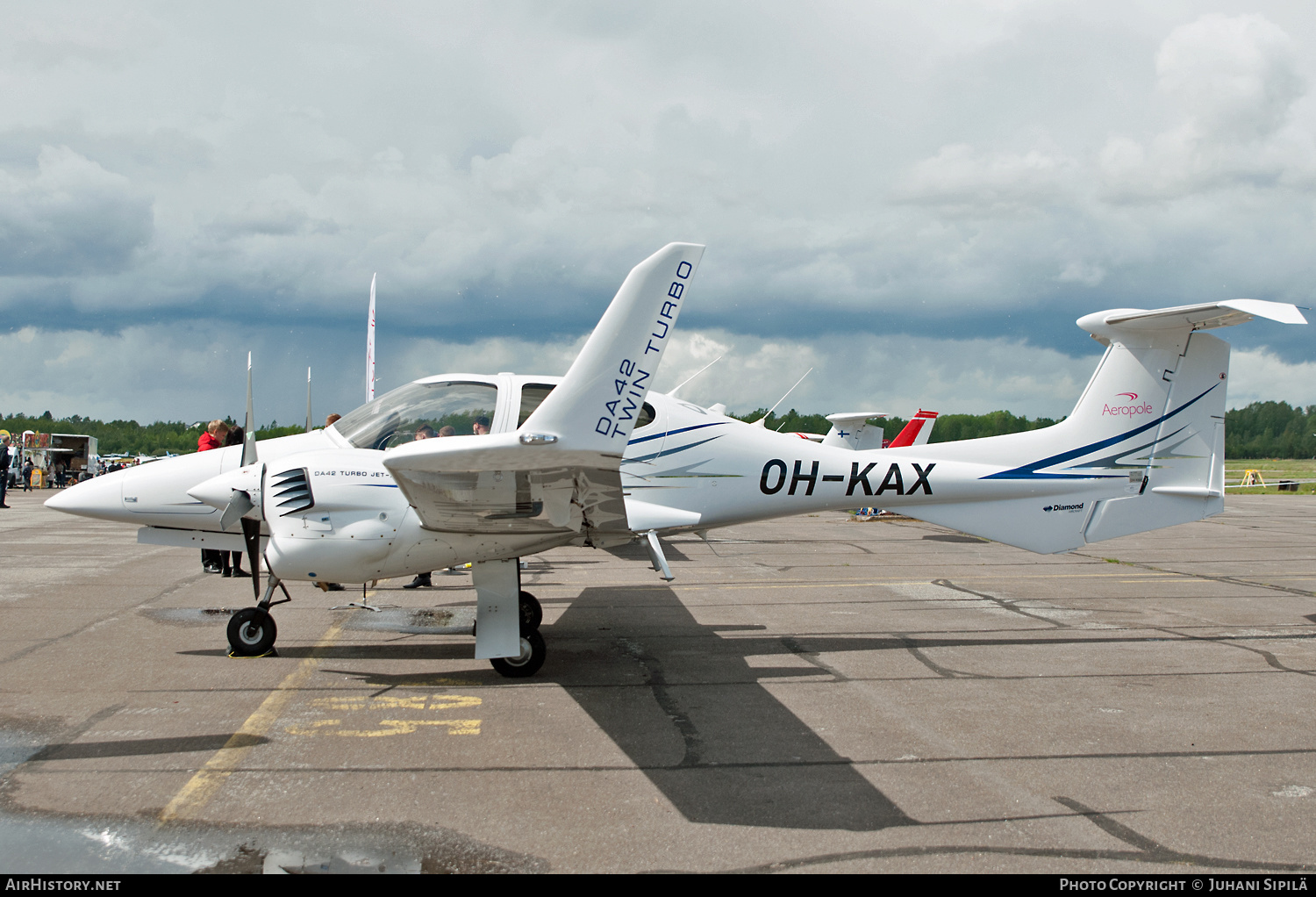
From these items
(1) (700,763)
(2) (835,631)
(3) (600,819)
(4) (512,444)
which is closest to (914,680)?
(2) (835,631)

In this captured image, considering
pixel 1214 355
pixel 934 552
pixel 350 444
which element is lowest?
pixel 934 552

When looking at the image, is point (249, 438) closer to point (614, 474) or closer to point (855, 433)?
point (614, 474)

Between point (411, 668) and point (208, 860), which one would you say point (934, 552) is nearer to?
point (411, 668)

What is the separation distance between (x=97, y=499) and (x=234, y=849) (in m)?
4.83

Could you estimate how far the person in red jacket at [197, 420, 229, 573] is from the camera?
34.7 feet

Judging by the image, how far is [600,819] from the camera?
4141 millimetres

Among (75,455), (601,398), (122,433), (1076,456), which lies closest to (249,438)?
(601,398)

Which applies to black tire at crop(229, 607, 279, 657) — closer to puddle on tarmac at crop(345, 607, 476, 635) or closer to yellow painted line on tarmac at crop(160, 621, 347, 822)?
yellow painted line on tarmac at crop(160, 621, 347, 822)

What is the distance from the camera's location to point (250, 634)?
24.0ft

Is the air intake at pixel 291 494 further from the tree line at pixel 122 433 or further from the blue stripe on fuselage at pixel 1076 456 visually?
the tree line at pixel 122 433

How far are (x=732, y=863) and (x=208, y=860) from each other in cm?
227

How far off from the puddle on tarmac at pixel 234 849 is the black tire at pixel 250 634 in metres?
3.22

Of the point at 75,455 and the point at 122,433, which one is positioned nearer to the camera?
the point at 75,455

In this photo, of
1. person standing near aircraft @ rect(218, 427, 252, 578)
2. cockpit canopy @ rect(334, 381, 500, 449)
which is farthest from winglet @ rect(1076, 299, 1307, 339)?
person standing near aircraft @ rect(218, 427, 252, 578)
